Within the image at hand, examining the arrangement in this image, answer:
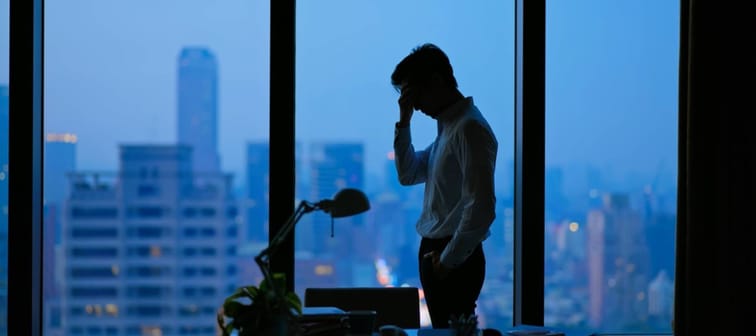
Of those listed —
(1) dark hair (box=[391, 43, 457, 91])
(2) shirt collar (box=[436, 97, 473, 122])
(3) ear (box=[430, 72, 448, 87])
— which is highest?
(1) dark hair (box=[391, 43, 457, 91])

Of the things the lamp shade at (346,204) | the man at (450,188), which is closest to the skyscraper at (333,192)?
the man at (450,188)

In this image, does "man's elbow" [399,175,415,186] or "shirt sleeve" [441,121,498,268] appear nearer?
"shirt sleeve" [441,121,498,268]

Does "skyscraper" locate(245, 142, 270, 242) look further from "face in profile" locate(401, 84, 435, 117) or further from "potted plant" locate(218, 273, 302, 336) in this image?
"potted plant" locate(218, 273, 302, 336)

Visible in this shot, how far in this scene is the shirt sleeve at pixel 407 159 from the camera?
115 inches

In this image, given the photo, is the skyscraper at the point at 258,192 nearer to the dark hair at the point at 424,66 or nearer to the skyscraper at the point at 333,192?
the skyscraper at the point at 333,192

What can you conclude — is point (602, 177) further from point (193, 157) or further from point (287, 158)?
point (193, 157)

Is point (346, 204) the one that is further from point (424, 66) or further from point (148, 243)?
point (148, 243)

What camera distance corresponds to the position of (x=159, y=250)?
3.38 metres

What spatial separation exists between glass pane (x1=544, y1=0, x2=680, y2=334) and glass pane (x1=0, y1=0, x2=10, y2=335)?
2.09 metres

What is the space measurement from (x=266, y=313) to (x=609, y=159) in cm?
210

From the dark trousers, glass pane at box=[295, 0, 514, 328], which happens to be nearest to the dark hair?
the dark trousers

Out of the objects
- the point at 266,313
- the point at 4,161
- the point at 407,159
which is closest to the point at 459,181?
the point at 407,159

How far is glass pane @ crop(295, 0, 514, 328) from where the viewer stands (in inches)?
132

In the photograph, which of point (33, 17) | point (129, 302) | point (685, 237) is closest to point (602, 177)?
point (685, 237)
